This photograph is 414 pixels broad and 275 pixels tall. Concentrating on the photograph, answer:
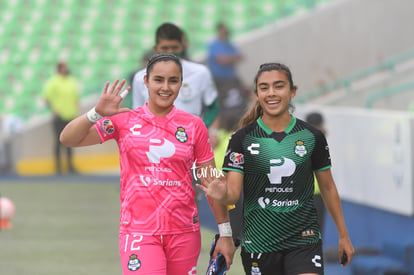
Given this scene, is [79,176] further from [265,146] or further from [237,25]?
[265,146]

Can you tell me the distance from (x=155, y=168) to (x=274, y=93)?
2.69 feet

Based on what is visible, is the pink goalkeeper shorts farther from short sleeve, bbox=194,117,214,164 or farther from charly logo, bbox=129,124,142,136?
charly logo, bbox=129,124,142,136

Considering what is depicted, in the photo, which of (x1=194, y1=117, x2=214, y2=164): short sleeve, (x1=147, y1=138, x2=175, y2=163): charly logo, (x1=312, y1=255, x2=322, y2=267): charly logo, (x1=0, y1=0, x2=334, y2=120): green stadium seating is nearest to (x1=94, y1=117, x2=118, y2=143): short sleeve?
(x1=147, y1=138, x2=175, y2=163): charly logo

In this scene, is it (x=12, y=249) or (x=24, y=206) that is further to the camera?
(x=24, y=206)

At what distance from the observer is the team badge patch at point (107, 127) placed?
20.3 feet

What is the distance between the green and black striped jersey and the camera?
625 centimetres

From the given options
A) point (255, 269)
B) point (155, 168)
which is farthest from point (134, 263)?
point (255, 269)

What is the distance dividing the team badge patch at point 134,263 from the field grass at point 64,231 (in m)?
4.64

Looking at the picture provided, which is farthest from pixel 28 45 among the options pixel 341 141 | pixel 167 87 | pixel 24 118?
pixel 167 87

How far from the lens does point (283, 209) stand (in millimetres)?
6266

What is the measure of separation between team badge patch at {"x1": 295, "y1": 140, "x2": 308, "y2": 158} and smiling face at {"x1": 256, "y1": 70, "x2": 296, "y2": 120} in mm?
201

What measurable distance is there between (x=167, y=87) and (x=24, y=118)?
1726 cm

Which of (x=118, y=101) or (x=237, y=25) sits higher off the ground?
(x=237, y=25)

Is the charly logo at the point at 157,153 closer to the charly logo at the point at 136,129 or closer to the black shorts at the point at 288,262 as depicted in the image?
the charly logo at the point at 136,129
